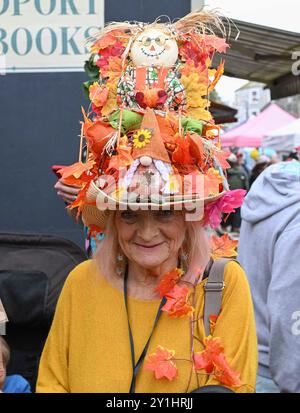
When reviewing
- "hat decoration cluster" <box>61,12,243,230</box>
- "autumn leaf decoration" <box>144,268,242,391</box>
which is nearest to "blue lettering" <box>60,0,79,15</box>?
"hat decoration cluster" <box>61,12,243,230</box>

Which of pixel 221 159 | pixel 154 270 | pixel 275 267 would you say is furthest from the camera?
pixel 275 267

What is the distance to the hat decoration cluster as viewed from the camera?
241 cm

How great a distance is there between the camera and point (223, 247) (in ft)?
8.82

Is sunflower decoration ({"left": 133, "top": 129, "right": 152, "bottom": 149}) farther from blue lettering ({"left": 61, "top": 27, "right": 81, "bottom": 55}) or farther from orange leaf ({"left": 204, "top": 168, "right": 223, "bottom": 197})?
blue lettering ({"left": 61, "top": 27, "right": 81, "bottom": 55})

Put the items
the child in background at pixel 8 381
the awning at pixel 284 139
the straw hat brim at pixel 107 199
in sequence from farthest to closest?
the awning at pixel 284 139 < the child in background at pixel 8 381 < the straw hat brim at pixel 107 199

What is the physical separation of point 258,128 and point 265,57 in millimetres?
20396

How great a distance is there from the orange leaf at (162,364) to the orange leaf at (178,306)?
0.13 m

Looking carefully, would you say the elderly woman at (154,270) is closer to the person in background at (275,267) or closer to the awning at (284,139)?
the person in background at (275,267)

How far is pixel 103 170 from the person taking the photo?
101 inches

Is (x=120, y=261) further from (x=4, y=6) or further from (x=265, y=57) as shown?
(x=265, y=57)

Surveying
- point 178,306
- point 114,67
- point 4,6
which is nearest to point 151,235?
point 178,306

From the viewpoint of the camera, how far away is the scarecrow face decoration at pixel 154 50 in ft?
9.24

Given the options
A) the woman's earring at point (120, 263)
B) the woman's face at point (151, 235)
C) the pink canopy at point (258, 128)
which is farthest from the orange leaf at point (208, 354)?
the pink canopy at point (258, 128)

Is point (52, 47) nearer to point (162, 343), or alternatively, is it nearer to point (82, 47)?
point (82, 47)
